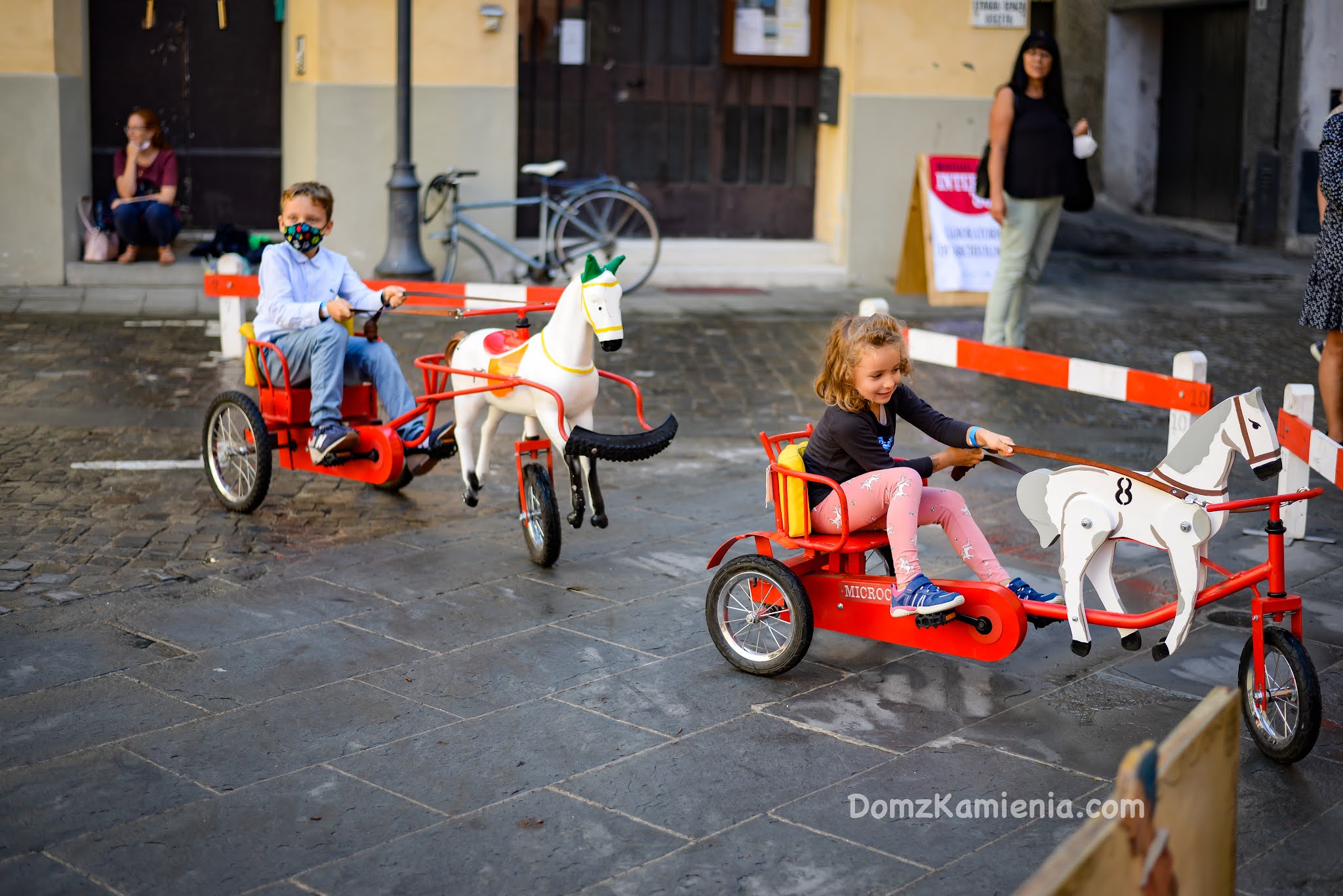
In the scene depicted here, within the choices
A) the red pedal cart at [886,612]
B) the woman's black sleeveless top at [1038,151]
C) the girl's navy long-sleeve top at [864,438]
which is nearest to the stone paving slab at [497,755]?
the red pedal cart at [886,612]

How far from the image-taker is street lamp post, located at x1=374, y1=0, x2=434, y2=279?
12844 mm

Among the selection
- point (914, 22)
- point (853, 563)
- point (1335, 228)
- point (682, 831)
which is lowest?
point (682, 831)

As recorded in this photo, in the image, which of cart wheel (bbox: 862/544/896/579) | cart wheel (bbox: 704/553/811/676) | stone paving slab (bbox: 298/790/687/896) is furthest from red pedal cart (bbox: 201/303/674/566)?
stone paving slab (bbox: 298/790/687/896)

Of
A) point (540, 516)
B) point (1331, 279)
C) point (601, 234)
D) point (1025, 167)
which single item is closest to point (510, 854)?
point (540, 516)

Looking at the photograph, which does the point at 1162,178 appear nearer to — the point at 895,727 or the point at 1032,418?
the point at 1032,418

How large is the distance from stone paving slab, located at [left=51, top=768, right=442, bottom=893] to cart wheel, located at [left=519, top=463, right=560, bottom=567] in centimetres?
204

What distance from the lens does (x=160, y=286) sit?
1329 cm

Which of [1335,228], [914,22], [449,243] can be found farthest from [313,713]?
[914,22]

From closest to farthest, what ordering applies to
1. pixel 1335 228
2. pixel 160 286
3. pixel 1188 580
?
pixel 1188 580, pixel 1335 228, pixel 160 286

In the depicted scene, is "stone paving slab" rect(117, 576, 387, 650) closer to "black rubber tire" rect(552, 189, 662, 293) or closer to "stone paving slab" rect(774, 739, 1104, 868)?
"stone paving slab" rect(774, 739, 1104, 868)

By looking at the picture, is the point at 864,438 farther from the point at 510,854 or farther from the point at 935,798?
the point at 510,854

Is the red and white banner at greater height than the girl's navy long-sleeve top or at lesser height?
greater

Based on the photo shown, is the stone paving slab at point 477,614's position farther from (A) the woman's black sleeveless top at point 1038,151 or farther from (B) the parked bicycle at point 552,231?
(B) the parked bicycle at point 552,231

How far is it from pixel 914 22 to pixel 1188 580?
10744 millimetres
